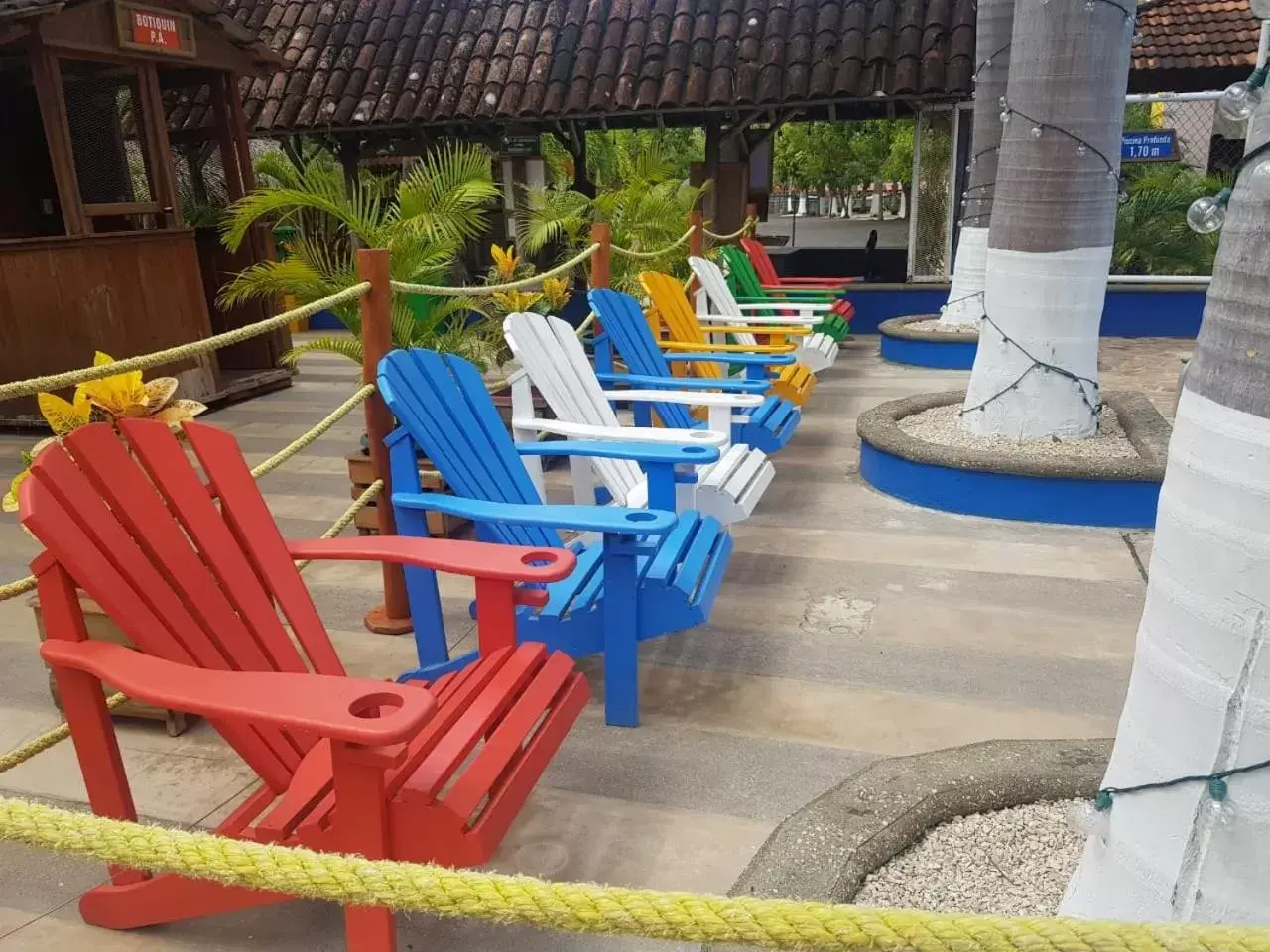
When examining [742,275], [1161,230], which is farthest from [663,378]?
[1161,230]

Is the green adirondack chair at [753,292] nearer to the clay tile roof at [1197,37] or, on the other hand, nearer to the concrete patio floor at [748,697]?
the concrete patio floor at [748,697]

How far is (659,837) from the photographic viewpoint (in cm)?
229

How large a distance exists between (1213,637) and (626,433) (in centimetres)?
222

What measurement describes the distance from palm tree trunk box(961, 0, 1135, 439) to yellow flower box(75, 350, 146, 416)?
3.84m

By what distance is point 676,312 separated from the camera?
567 cm

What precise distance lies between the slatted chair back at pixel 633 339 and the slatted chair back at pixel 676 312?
63 cm

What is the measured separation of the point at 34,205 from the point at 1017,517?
808 cm

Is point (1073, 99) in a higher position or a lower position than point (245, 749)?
higher

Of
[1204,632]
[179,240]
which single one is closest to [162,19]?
[179,240]

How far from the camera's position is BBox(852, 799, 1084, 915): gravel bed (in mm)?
1806

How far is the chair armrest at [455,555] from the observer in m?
2.15

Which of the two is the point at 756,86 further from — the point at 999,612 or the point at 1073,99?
the point at 999,612

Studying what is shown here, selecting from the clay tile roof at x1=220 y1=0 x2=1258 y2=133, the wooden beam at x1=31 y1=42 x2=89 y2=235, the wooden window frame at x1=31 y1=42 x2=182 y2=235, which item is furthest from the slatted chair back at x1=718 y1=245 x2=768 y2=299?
the wooden beam at x1=31 y1=42 x2=89 y2=235

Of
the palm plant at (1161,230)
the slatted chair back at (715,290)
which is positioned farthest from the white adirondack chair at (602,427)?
Result: the palm plant at (1161,230)
